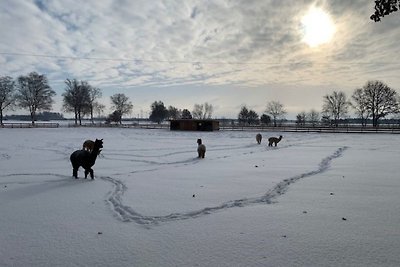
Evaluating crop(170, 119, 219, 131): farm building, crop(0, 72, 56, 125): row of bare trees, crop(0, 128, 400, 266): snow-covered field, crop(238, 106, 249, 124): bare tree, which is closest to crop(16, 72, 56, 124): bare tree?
crop(0, 72, 56, 125): row of bare trees

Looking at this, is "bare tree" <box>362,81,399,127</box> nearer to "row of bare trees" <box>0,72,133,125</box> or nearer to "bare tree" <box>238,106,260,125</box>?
"bare tree" <box>238,106,260,125</box>

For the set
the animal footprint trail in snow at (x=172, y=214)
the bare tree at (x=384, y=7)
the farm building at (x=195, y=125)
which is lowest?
the animal footprint trail in snow at (x=172, y=214)

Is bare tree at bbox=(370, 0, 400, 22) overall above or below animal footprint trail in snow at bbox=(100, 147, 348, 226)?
above


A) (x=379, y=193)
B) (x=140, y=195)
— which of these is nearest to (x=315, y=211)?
(x=379, y=193)

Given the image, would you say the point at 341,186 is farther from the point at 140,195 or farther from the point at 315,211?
the point at 140,195

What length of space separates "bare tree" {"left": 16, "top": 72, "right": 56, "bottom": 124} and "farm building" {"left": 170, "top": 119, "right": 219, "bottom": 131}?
32196 millimetres

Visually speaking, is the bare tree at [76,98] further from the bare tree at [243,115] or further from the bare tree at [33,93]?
the bare tree at [243,115]

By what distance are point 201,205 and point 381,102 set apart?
66520mm

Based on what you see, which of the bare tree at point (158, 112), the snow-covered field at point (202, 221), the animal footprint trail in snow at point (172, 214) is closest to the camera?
the snow-covered field at point (202, 221)

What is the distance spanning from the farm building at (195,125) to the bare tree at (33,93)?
32.2 metres

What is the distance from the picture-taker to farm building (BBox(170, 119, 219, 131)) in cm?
4950

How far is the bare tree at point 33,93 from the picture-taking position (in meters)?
64.4

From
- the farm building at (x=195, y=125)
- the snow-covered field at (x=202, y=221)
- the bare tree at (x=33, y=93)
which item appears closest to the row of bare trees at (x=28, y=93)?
the bare tree at (x=33, y=93)

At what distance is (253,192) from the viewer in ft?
21.9
